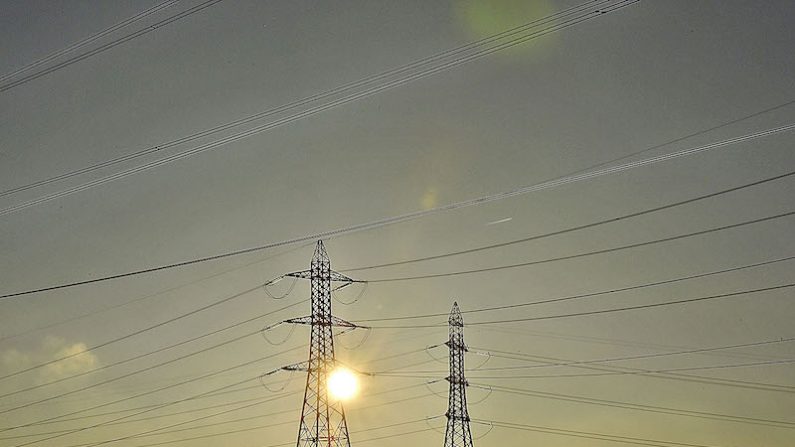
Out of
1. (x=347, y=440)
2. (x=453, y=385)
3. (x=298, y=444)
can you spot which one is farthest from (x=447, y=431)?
(x=298, y=444)

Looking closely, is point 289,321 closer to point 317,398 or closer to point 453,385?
point 317,398

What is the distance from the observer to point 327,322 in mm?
41625

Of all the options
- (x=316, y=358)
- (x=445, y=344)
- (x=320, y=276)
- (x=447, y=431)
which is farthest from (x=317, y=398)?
(x=445, y=344)

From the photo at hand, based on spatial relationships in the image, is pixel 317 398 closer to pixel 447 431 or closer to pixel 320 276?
pixel 320 276

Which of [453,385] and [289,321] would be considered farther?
[453,385]

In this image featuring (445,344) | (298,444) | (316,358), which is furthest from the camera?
(445,344)

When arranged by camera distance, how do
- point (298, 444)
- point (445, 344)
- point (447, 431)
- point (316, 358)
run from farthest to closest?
point (445, 344), point (447, 431), point (316, 358), point (298, 444)

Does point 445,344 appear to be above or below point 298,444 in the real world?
above

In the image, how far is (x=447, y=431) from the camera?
4847 cm

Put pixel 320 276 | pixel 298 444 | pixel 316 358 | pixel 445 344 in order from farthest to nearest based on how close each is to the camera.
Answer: pixel 445 344 → pixel 320 276 → pixel 316 358 → pixel 298 444

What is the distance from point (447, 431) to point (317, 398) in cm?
1230

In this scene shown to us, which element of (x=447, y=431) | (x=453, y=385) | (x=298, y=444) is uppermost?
(x=453, y=385)

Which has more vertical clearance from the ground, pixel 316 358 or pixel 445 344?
pixel 445 344

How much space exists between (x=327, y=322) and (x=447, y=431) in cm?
1189
